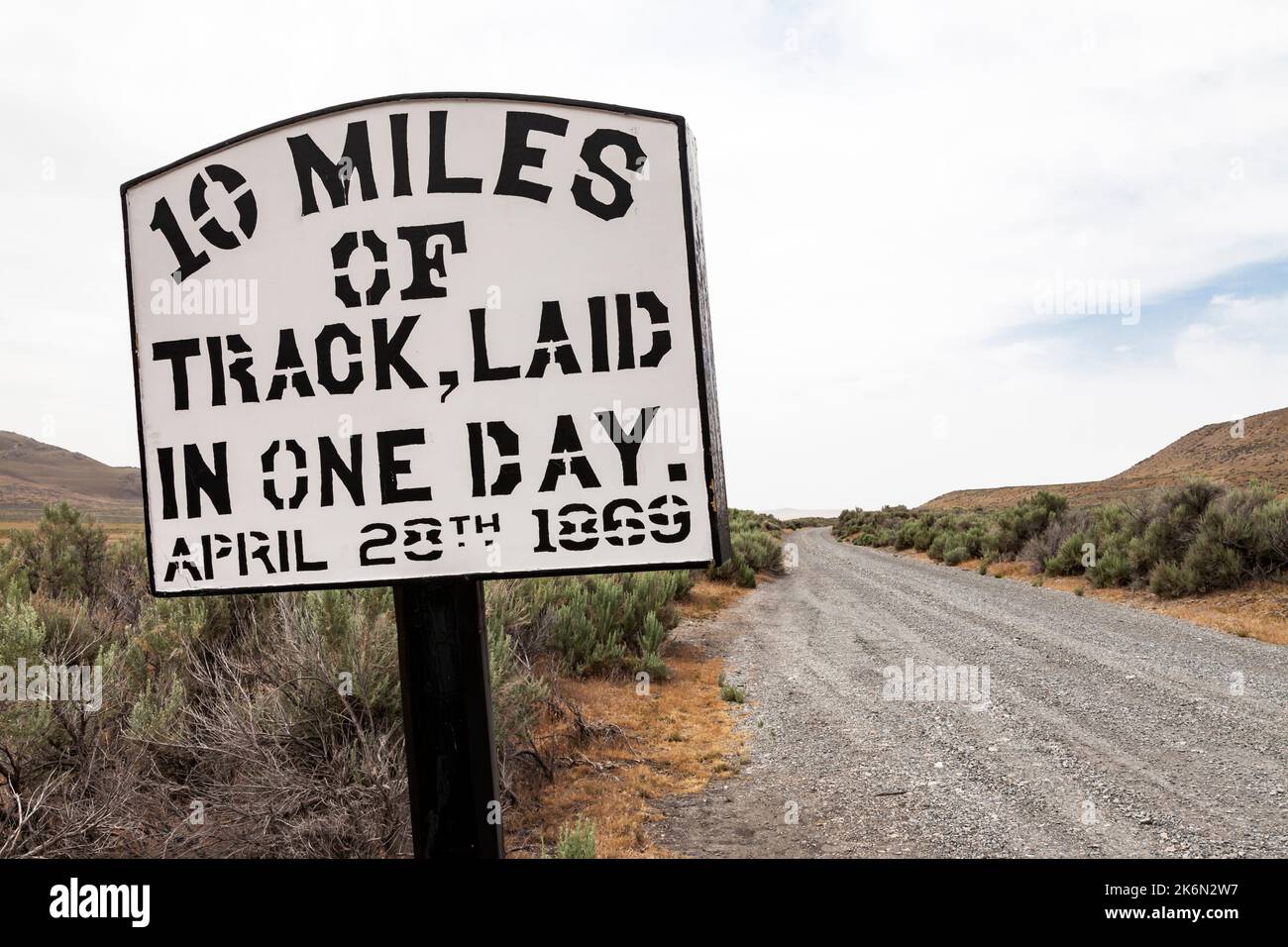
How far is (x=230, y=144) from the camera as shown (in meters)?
2.40

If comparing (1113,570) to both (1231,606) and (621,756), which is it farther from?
(621,756)

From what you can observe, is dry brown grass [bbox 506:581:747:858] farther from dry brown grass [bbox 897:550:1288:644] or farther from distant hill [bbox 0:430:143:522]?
distant hill [bbox 0:430:143:522]

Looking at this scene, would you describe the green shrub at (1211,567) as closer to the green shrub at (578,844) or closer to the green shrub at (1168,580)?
the green shrub at (1168,580)

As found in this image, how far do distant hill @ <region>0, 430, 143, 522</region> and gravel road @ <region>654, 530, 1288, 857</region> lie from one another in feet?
201

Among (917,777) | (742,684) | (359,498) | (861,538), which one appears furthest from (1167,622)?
(861,538)

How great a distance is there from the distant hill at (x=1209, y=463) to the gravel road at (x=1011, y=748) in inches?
1400

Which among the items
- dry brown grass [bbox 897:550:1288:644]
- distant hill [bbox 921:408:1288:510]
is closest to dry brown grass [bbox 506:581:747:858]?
dry brown grass [bbox 897:550:1288:644]

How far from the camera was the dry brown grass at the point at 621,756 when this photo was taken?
4.70m

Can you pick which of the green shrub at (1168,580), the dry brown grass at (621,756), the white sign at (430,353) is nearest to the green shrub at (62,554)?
the dry brown grass at (621,756)

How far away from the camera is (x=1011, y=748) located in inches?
231

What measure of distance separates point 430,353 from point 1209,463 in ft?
265

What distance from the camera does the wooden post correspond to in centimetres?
218

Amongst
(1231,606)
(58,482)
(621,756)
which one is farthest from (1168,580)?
(58,482)
